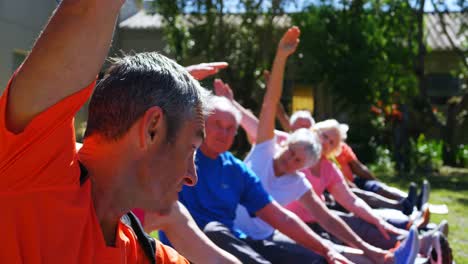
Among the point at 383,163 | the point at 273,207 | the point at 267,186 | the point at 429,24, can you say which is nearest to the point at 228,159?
the point at 273,207

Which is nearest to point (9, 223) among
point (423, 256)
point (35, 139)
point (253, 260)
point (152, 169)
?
point (35, 139)

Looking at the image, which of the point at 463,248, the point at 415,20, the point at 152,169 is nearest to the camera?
the point at 152,169

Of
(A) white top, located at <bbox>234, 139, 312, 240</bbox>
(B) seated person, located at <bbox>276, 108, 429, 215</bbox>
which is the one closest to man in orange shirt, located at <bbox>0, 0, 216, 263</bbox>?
(A) white top, located at <bbox>234, 139, 312, 240</bbox>

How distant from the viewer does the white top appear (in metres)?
3.91

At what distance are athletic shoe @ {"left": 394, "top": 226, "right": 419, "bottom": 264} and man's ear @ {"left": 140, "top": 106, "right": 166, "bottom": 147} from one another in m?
2.51

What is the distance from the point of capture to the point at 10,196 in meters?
1.12

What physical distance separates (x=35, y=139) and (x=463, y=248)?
638 centimetres

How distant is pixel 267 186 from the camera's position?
4289mm

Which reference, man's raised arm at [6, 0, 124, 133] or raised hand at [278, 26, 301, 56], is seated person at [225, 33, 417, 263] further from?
man's raised arm at [6, 0, 124, 133]

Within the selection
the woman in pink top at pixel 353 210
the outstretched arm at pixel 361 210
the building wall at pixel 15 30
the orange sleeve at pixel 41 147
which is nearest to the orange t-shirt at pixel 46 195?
the orange sleeve at pixel 41 147

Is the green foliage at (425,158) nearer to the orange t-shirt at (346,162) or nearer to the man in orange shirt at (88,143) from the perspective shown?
the orange t-shirt at (346,162)

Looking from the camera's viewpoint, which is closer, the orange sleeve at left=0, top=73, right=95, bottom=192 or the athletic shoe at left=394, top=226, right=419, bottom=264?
the orange sleeve at left=0, top=73, right=95, bottom=192

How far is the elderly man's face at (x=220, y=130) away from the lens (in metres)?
3.47

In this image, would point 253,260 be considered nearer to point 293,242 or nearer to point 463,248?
point 293,242
